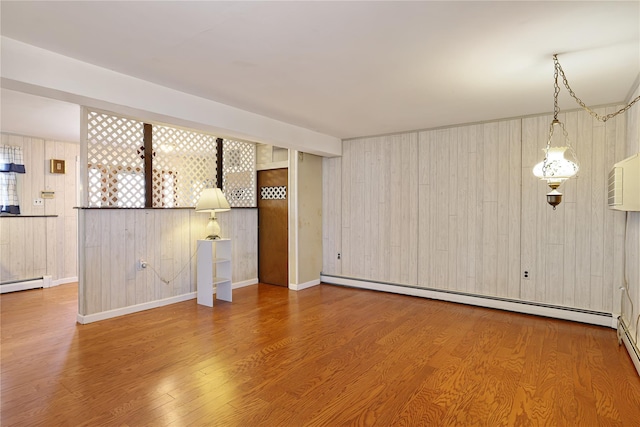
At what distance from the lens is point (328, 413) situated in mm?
2166

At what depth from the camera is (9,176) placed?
5.20 metres

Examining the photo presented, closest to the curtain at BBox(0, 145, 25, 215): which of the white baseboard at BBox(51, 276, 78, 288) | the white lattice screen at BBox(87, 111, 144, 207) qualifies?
the white baseboard at BBox(51, 276, 78, 288)

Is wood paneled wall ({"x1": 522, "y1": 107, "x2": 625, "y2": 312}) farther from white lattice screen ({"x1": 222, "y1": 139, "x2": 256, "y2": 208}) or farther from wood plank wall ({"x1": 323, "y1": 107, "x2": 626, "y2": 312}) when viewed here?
white lattice screen ({"x1": 222, "y1": 139, "x2": 256, "y2": 208})

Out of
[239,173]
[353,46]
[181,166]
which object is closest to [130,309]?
[181,166]

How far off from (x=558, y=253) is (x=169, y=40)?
14.7 ft

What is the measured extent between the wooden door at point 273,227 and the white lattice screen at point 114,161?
2066 mm

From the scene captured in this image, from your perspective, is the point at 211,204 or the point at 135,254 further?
the point at 211,204

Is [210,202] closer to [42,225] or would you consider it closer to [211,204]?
[211,204]

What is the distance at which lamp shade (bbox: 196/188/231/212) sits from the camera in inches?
177

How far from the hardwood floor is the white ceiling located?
2.43 metres

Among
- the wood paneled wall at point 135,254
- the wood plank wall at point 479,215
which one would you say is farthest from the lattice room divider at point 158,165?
the wood plank wall at point 479,215

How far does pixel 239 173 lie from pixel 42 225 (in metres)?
3.30

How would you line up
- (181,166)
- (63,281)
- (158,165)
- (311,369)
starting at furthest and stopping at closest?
(63,281), (181,166), (158,165), (311,369)

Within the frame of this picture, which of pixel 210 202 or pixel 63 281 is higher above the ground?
pixel 210 202
